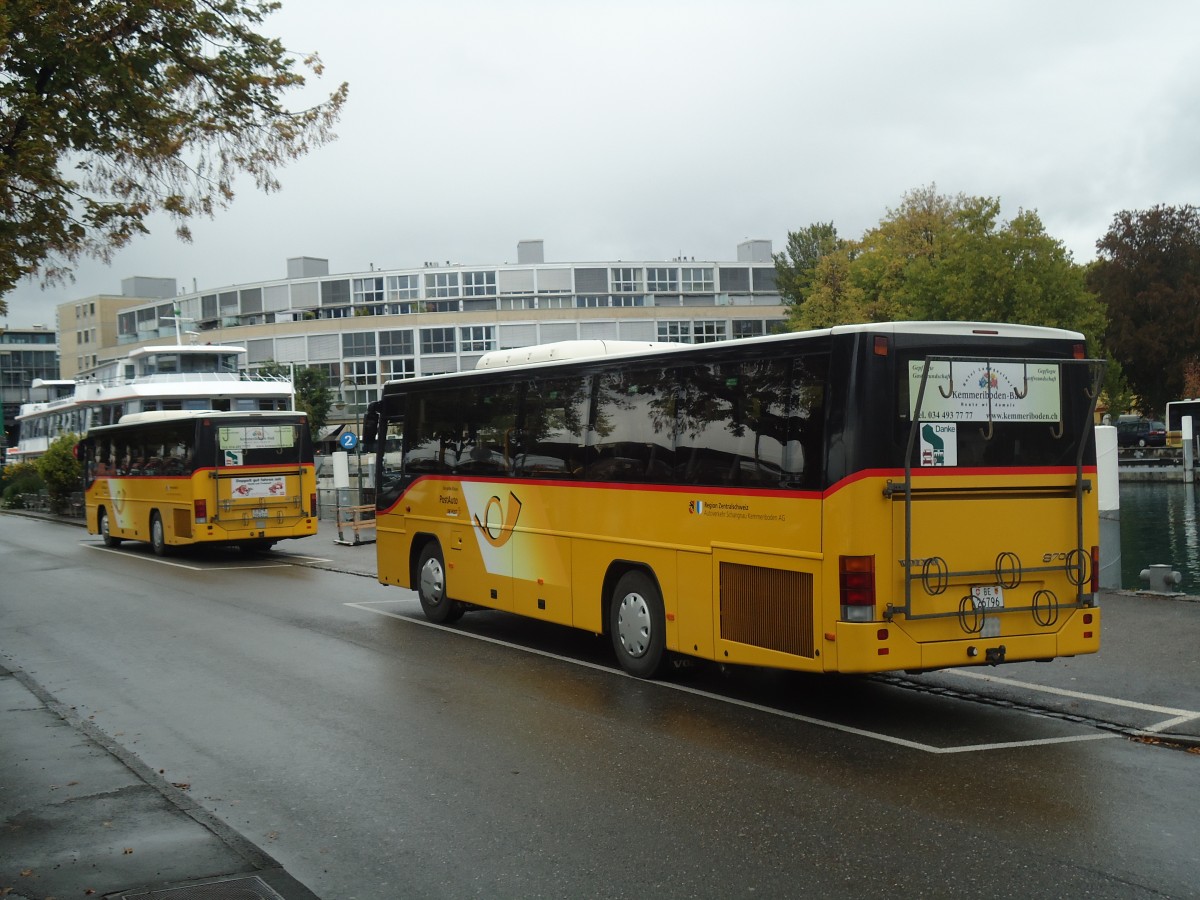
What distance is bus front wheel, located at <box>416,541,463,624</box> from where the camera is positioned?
14.7m

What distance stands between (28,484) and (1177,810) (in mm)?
52744

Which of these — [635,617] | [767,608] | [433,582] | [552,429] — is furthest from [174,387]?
[767,608]

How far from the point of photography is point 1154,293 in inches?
2557

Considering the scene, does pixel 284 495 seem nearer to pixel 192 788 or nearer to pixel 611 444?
pixel 611 444

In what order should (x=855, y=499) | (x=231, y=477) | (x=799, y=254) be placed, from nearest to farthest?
(x=855, y=499) < (x=231, y=477) < (x=799, y=254)

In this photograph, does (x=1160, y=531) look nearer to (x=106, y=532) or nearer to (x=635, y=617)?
(x=106, y=532)

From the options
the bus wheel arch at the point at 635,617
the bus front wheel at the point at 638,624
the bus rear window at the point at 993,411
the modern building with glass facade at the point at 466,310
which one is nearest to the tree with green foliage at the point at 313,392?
the modern building with glass facade at the point at 466,310

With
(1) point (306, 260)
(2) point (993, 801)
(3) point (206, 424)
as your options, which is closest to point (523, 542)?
(2) point (993, 801)

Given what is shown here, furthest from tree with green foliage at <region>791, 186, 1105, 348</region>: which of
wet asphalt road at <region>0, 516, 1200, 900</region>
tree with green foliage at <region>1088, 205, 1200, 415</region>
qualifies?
wet asphalt road at <region>0, 516, 1200, 900</region>

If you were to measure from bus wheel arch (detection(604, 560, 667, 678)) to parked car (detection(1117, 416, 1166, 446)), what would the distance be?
66.5 metres

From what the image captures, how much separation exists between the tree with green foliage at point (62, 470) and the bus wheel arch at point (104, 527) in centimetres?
1320

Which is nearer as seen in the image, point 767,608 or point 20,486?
point 767,608

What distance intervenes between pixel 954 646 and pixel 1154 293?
208 feet

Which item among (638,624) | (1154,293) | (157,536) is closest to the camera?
(638,624)
